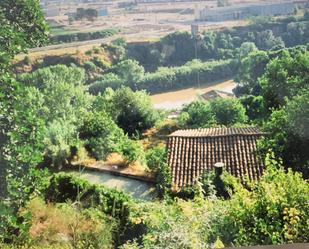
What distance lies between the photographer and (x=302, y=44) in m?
8.80

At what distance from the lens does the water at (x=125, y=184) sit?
402 centimetres

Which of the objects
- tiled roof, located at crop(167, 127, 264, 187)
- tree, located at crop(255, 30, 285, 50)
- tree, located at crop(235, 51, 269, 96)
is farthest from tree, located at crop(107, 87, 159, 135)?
tree, located at crop(235, 51, 269, 96)

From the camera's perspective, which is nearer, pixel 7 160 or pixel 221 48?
pixel 7 160

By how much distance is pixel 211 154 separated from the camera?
13.9 ft

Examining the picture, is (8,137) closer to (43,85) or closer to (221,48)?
(43,85)

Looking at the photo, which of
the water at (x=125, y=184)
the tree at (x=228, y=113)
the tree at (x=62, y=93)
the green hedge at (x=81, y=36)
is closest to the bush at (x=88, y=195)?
the water at (x=125, y=184)

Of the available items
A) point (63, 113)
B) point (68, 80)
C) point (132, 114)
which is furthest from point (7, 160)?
point (68, 80)

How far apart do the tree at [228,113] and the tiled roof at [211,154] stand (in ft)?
11.1

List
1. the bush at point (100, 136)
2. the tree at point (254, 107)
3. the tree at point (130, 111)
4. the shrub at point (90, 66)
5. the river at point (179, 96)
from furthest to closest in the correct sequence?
the river at point (179, 96) < the tree at point (254, 107) < the shrub at point (90, 66) < the tree at point (130, 111) < the bush at point (100, 136)

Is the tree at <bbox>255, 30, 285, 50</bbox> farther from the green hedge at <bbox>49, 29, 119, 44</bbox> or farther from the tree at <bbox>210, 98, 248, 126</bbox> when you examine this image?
the green hedge at <bbox>49, 29, 119, 44</bbox>

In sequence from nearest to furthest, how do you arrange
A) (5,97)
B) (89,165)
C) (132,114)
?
(5,97) → (89,165) → (132,114)

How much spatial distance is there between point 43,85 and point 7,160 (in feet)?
20.8

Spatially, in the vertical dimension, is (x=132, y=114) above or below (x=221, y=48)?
below

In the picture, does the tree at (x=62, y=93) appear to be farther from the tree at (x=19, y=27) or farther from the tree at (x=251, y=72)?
the tree at (x=251, y=72)
